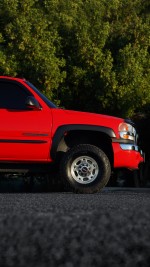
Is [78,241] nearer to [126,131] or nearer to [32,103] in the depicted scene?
[32,103]

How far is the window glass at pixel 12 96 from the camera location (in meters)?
10.2

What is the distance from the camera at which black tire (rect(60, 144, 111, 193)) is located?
9844mm

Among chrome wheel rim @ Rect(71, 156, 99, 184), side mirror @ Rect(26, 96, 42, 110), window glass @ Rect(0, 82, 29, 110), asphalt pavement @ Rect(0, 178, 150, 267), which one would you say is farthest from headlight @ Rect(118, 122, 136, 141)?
asphalt pavement @ Rect(0, 178, 150, 267)

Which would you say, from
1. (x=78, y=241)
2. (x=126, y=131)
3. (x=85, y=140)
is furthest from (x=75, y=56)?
(x=78, y=241)

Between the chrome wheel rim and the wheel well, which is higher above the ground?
the wheel well

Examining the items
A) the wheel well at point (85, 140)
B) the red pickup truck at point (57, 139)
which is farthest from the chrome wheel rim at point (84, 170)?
the wheel well at point (85, 140)

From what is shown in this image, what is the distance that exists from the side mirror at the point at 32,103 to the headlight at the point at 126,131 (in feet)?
4.18

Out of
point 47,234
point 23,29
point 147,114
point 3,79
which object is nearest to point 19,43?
point 23,29

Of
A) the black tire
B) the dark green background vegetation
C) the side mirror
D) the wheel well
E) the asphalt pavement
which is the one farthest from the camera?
the dark green background vegetation

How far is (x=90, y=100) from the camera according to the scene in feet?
88.6

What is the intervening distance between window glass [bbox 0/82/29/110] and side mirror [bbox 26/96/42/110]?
13cm

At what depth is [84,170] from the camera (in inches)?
394

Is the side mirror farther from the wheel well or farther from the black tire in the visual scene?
the black tire

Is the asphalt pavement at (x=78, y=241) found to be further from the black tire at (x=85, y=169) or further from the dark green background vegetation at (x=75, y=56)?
the dark green background vegetation at (x=75, y=56)
